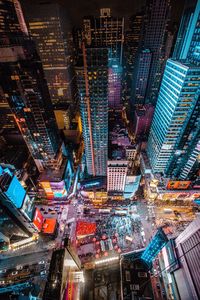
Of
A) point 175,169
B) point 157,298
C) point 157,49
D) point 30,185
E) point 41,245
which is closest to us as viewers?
point 157,298

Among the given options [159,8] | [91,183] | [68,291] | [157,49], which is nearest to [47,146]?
[91,183]

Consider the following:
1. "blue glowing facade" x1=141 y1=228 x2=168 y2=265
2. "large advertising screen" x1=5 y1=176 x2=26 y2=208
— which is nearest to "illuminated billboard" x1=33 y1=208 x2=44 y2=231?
"large advertising screen" x1=5 y1=176 x2=26 y2=208

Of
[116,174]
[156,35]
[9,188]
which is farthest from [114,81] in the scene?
[9,188]

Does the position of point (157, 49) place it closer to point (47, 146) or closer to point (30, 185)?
point (47, 146)

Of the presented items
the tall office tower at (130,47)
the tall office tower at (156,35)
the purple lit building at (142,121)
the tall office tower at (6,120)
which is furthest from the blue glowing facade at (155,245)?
the tall office tower at (130,47)

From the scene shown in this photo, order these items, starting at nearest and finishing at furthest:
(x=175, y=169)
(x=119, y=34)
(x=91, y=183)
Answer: (x=175, y=169)
(x=91, y=183)
(x=119, y=34)

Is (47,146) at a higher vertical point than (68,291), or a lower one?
higher

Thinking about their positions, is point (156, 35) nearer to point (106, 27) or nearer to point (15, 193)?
point (106, 27)

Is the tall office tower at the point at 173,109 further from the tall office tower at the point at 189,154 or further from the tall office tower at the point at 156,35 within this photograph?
the tall office tower at the point at 156,35
